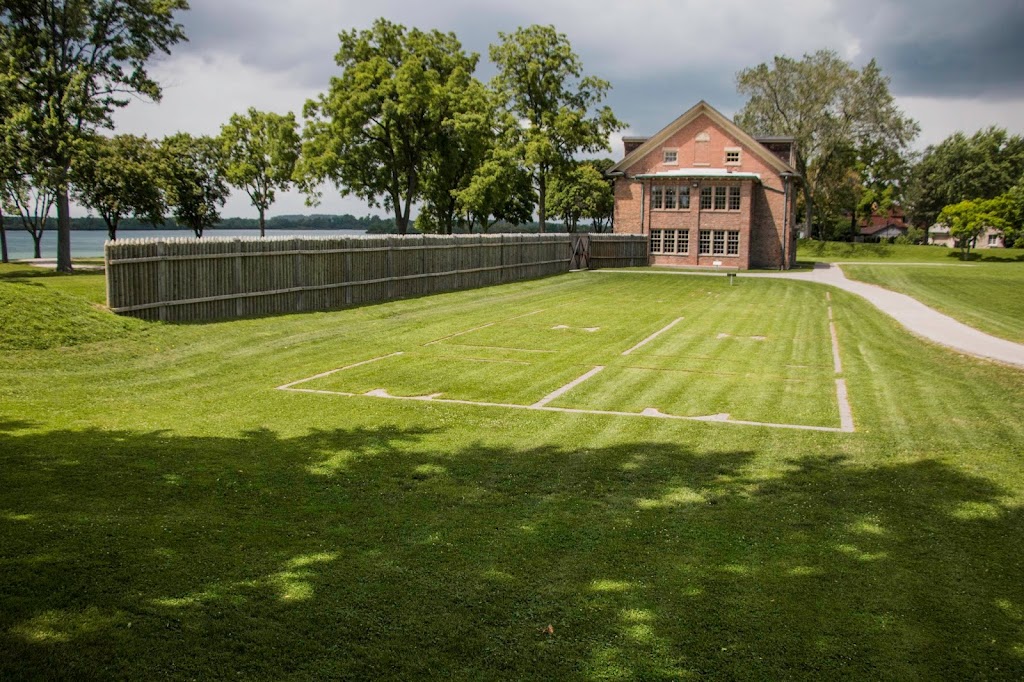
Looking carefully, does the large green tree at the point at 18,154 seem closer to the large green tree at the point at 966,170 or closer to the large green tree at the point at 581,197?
the large green tree at the point at 581,197

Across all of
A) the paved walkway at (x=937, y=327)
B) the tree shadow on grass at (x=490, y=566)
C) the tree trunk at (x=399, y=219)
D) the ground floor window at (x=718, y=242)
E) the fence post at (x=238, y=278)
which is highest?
the tree trunk at (x=399, y=219)

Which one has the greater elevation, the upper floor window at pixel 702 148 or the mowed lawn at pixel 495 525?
the upper floor window at pixel 702 148

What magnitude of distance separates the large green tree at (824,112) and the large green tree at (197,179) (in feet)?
179

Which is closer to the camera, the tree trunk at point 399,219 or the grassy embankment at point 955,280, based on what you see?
the grassy embankment at point 955,280

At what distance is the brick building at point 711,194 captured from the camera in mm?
54875

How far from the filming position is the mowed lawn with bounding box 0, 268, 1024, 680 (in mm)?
4844

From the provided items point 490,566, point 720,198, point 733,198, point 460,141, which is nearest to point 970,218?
point 733,198

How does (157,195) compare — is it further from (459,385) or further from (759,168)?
(459,385)

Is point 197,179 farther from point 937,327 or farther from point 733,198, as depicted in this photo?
point 937,327

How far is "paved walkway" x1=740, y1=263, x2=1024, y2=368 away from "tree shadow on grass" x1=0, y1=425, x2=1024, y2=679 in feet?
33.2

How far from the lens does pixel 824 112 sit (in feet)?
262

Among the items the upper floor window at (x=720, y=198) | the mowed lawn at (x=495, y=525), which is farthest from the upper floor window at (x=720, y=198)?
the mowed lawn at (x=495, y=525)

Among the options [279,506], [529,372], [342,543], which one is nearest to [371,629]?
[342,543]

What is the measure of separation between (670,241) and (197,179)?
4483 centimetres
